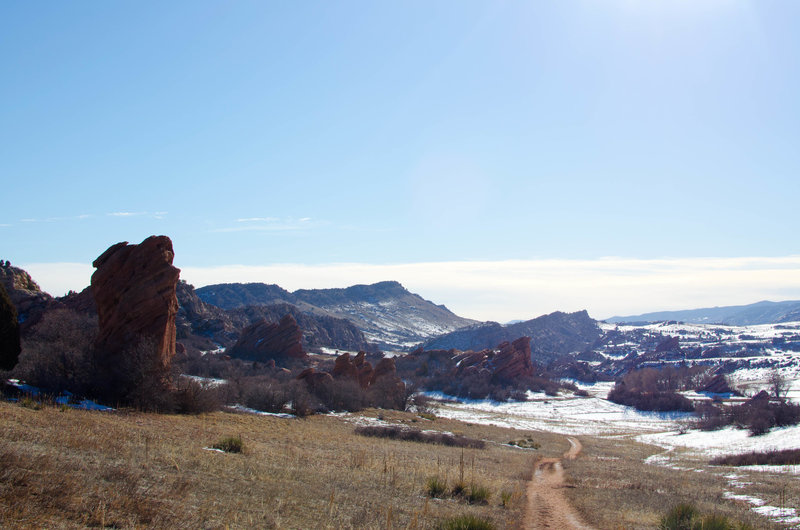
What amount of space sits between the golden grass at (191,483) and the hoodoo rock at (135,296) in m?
10.5

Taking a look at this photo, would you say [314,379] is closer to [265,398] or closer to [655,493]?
[265,398]

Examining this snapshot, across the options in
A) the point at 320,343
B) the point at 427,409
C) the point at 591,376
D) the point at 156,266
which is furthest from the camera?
the point at 320,343

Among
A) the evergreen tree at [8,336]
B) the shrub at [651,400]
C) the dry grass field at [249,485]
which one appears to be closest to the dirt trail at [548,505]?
the dry grass field at [249,485]

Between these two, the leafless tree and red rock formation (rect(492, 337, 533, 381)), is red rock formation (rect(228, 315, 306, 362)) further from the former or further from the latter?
the leafless tree

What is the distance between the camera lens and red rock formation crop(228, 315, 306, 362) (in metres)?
90.6

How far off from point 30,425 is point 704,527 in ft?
56.1

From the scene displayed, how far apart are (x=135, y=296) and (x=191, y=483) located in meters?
23.6

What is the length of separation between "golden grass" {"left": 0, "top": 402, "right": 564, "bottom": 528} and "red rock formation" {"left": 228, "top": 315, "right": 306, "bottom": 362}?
239 ft

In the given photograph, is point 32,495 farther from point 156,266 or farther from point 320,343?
point 320,343

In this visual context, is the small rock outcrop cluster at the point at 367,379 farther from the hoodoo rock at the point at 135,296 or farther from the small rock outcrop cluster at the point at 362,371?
the hoodoo rock at the point at 135,296

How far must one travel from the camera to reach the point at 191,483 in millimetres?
9797

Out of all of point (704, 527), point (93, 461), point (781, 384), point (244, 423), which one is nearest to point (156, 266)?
point (244, 423)

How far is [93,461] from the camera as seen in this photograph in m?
10.1

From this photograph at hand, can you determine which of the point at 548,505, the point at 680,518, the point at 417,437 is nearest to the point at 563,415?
the point at 417,437
